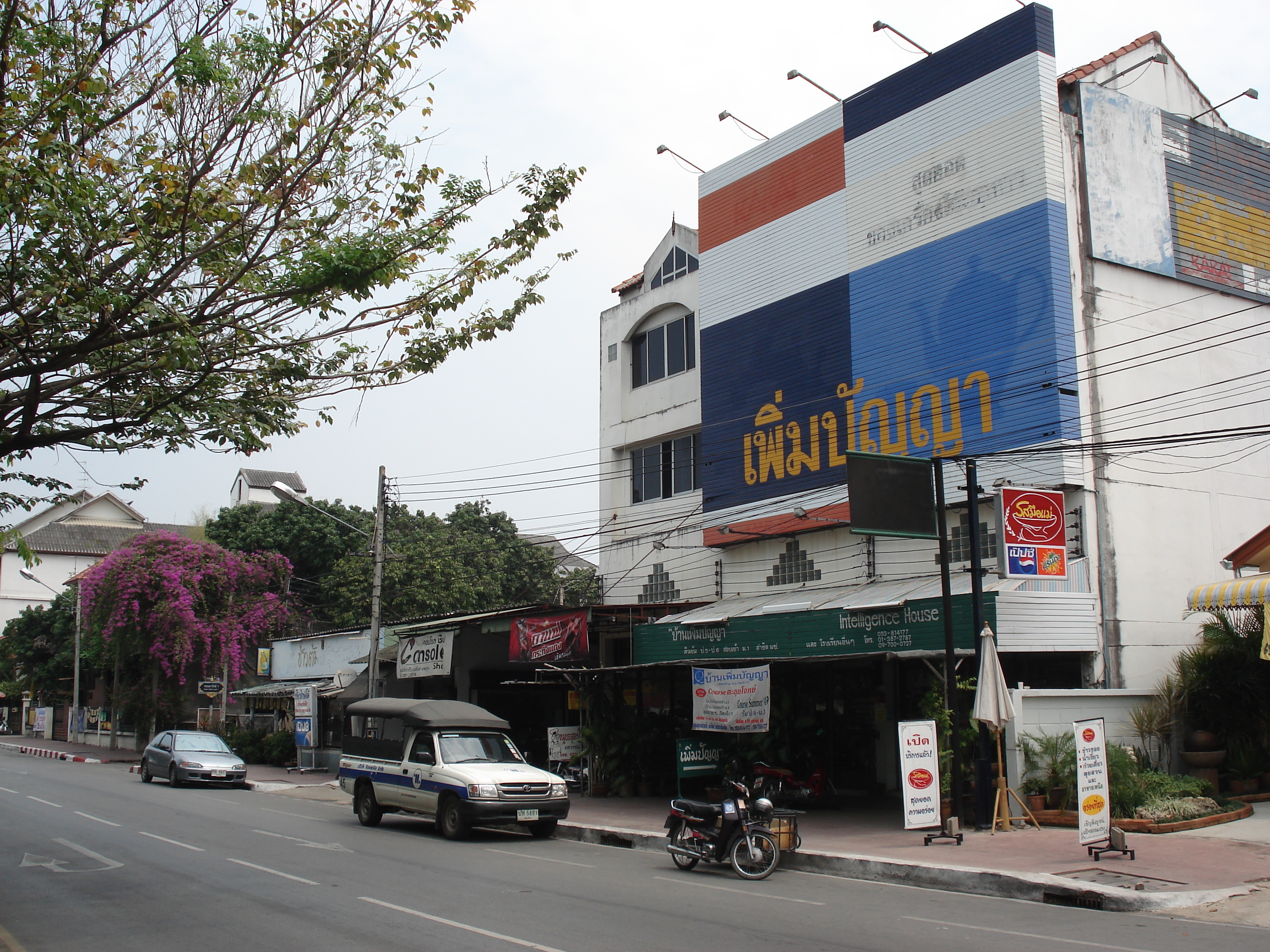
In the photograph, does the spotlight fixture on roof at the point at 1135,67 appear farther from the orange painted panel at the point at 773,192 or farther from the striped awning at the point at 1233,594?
the striped awning at the point at 1233,594

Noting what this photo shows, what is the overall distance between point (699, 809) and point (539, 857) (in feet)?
9.00

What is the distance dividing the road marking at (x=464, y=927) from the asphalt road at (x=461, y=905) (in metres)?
0.03

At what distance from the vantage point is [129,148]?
31.5ft

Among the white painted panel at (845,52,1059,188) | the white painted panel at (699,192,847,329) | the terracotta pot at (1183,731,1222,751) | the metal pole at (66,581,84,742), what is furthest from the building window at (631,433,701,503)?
the metal pole at (66,581,84,742)

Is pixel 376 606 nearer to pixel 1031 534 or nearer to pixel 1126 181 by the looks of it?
pixel 1031 534

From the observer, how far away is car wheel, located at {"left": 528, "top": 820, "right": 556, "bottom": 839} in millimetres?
17047

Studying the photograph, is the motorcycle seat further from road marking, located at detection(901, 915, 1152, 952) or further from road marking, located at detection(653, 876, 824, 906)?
road marking, located at detection(901, 915, 1152, 952)

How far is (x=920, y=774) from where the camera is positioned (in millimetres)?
14344

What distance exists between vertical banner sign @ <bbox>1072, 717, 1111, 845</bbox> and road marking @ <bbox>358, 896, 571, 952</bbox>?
6785mm

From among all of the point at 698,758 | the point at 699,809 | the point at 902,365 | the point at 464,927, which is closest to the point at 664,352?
the point at 902,365

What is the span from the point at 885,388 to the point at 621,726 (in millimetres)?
9299

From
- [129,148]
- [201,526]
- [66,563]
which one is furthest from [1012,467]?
[66,563]

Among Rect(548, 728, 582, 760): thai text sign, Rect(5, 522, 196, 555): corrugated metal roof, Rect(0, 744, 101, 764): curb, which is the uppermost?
Rect(5, 522, 196, 555): corrugated metal roof

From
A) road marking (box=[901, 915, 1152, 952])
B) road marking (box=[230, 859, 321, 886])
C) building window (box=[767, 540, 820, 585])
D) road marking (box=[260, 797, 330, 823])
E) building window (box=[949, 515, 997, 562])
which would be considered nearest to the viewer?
road marking (box=[901, 915, 1152, 952])
